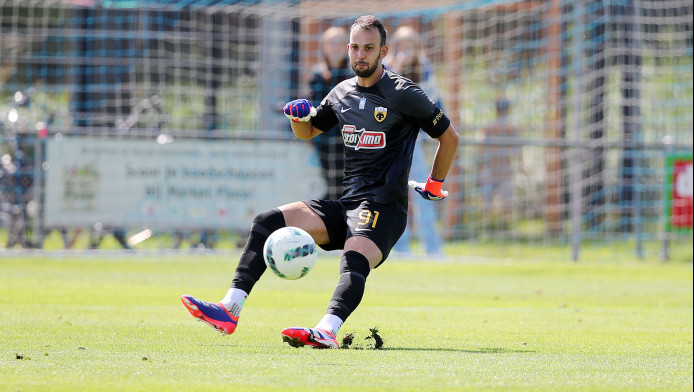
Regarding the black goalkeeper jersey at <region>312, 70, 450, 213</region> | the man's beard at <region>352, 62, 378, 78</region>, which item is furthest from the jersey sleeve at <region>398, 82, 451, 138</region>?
the man's beard at <region>352, 62, 378, 78</region>

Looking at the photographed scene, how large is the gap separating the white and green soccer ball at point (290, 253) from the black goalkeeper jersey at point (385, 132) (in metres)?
0.67

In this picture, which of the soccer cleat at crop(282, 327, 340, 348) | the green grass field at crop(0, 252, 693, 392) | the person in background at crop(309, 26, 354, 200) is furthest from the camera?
the person in background at crop(309, 26, 354, 200)

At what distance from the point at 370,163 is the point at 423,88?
23.9ft

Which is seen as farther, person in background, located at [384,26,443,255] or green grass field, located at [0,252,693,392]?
person in background, located at [384,26,443,255]

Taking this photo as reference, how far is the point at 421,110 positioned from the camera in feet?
22.8

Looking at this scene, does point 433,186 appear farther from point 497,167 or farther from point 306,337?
point 497,167

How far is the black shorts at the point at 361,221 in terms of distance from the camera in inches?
270

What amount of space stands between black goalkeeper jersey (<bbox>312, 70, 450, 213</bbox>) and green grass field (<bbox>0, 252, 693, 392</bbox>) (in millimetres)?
941

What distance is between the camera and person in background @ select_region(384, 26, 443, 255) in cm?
1420

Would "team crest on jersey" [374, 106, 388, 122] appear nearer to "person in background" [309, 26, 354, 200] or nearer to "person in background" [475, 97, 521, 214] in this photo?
"person in background" [309, 26, 354, 200]

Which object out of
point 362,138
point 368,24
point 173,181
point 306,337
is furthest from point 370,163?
point 173,181

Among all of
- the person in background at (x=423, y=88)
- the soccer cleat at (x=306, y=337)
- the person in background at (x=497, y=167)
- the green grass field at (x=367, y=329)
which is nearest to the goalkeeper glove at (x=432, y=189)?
the green grass field at (x=367, y=329)

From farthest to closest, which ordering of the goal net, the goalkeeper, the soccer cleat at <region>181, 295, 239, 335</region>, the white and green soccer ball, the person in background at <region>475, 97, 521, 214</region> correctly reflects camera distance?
1. the person in background at <region>475, 97, 521, 214</region>
2. the goal net
3. the goalkeeper
4. the white and green soccer ball
5. the soccer cleat at <region>181, 295, 239, 335</region>

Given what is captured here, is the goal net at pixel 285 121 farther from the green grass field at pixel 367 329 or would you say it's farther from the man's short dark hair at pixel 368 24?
the man's short dark hair at pixel 368 24
